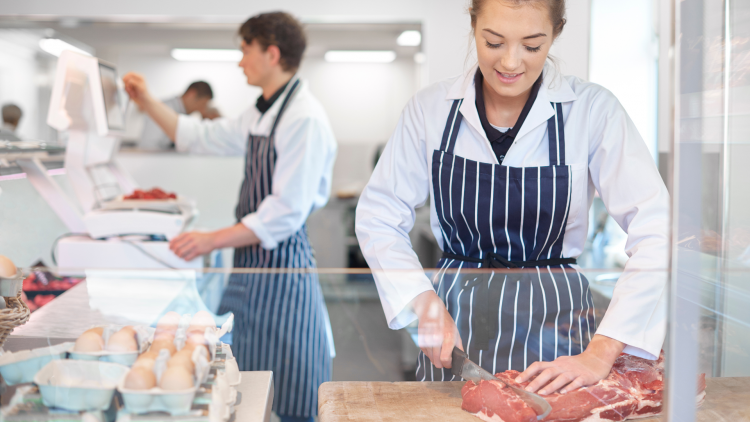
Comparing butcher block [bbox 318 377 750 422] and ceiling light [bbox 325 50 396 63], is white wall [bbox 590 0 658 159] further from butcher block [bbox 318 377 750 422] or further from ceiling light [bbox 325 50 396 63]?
ceiling light [bbox 325 50 396 63]

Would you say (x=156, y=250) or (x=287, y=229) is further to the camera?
(x=287, y=229)

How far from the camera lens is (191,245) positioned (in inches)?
73.5

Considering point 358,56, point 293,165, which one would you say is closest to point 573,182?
point 293,165

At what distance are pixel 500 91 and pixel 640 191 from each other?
289 millimetres

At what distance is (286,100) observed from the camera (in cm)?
205

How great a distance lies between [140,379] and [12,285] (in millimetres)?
303

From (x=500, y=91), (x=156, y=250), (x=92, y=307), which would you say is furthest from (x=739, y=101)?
(x=156, y=250)

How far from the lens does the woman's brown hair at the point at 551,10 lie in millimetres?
945

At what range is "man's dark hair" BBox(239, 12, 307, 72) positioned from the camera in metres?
1.97

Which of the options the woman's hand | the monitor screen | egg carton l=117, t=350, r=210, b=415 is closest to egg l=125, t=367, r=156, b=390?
egg carton l=117, t=350, r=210, b=415

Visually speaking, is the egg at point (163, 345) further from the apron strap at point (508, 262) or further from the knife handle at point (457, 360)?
the apron strap at point (508, 262)

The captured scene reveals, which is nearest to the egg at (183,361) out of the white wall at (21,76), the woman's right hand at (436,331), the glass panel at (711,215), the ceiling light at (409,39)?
the woman's right hand at (436,331)

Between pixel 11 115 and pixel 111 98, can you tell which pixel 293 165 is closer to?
pixel 111 98

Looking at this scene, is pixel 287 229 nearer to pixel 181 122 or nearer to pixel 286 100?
pixel 286 100
